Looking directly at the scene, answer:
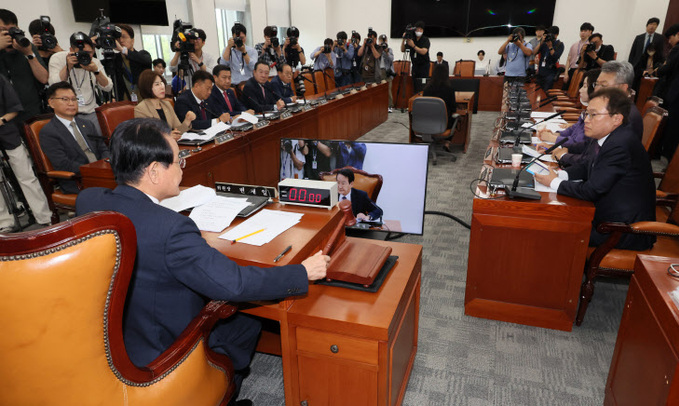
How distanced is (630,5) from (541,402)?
986 centimetres

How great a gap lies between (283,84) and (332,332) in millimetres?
4236

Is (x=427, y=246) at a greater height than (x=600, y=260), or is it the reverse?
(x=600, y=260)

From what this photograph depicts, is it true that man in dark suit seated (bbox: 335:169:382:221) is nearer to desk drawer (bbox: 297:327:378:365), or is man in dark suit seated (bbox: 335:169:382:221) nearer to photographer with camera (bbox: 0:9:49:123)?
desk drawer (bbox: 297:327:378:365)

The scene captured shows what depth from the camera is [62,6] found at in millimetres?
4922

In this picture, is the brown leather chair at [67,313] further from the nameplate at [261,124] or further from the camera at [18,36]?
the camera at [18,36]

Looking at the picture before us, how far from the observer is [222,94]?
402cm

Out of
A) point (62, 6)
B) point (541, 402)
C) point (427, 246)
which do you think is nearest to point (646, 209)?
point (541, 402)

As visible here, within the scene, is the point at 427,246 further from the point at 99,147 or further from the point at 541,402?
the point at 99,147

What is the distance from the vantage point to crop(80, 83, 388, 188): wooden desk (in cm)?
258

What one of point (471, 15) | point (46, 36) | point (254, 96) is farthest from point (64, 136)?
point (471, 15)

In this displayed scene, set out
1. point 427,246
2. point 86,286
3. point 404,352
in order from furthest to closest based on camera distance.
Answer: point 427,246 < point 404,352 < point 86,286

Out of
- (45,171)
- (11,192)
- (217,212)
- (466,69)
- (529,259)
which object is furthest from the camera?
(466,69)

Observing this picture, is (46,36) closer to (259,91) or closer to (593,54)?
(259,91)

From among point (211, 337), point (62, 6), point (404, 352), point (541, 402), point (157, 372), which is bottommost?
point (541, 402)
